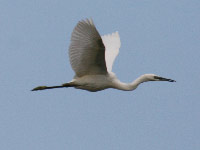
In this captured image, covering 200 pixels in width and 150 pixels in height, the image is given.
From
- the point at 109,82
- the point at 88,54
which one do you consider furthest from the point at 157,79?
the point at 88,54

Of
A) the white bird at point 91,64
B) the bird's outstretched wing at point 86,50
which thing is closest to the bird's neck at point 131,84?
the white bird at point 91,64

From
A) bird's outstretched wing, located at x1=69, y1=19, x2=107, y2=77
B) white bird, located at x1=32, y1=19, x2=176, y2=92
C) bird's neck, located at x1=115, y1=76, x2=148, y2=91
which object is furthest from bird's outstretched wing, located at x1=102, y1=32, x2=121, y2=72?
bird's outstretched wing, located at x1=69, y1=19, x2=107, y2=77

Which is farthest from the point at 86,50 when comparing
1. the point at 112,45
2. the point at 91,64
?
the point at 112,45

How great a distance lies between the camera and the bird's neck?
14531mm

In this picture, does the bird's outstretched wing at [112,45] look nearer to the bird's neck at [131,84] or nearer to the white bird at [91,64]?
the white bird at [91,64]

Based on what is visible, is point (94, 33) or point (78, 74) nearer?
point (94, 33)

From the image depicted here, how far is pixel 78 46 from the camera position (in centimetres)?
1306

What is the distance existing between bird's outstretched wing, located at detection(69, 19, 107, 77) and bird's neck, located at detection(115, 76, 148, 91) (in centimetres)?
63

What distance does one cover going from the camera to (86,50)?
43.3ft

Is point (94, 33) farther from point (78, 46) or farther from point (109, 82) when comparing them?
point (109, 82)

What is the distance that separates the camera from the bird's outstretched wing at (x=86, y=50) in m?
12.5

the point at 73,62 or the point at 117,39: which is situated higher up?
the point at 117,39

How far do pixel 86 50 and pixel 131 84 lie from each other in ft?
6.71

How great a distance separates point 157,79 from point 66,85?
2516 mm
